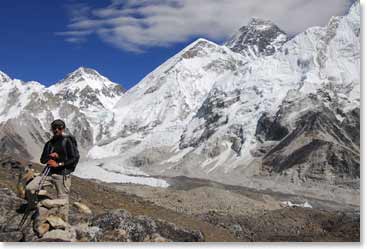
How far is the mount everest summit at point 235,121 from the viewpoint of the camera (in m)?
59.5

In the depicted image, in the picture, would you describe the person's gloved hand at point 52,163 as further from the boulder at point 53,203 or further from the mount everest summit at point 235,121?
the mount everest summit at point 235,121

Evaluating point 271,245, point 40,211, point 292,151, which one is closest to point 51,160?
point 40,211

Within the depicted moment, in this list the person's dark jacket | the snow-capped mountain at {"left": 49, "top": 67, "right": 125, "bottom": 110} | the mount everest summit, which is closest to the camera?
the person's dark jacket

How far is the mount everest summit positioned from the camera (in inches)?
2344

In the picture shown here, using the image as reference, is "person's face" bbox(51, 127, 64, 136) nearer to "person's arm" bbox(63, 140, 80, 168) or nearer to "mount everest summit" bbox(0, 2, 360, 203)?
"person's arm" bbox(63, 140, 80, 168)

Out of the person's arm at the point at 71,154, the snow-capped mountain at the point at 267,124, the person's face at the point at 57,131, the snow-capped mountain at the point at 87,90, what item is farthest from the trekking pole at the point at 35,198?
the snow-capped mountain at the point at 87,90

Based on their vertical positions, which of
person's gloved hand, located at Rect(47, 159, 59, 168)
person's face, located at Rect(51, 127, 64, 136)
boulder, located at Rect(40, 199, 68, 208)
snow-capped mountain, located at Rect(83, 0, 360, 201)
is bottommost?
boulder, located at Rect(40, 199, 68, 208)

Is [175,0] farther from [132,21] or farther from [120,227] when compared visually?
[120,227]

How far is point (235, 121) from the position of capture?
3295 inches

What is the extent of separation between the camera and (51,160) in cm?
718

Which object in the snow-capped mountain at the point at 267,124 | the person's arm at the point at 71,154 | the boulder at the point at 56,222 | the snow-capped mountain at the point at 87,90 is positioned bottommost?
the boulder at the point at 56,222

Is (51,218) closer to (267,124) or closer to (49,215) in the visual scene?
(49,215)

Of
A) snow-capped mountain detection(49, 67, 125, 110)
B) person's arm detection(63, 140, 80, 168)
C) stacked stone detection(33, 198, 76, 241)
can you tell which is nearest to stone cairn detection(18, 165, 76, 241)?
stacked stone detection(33, 198, 76, 241)

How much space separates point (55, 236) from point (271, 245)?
3.17 metres
